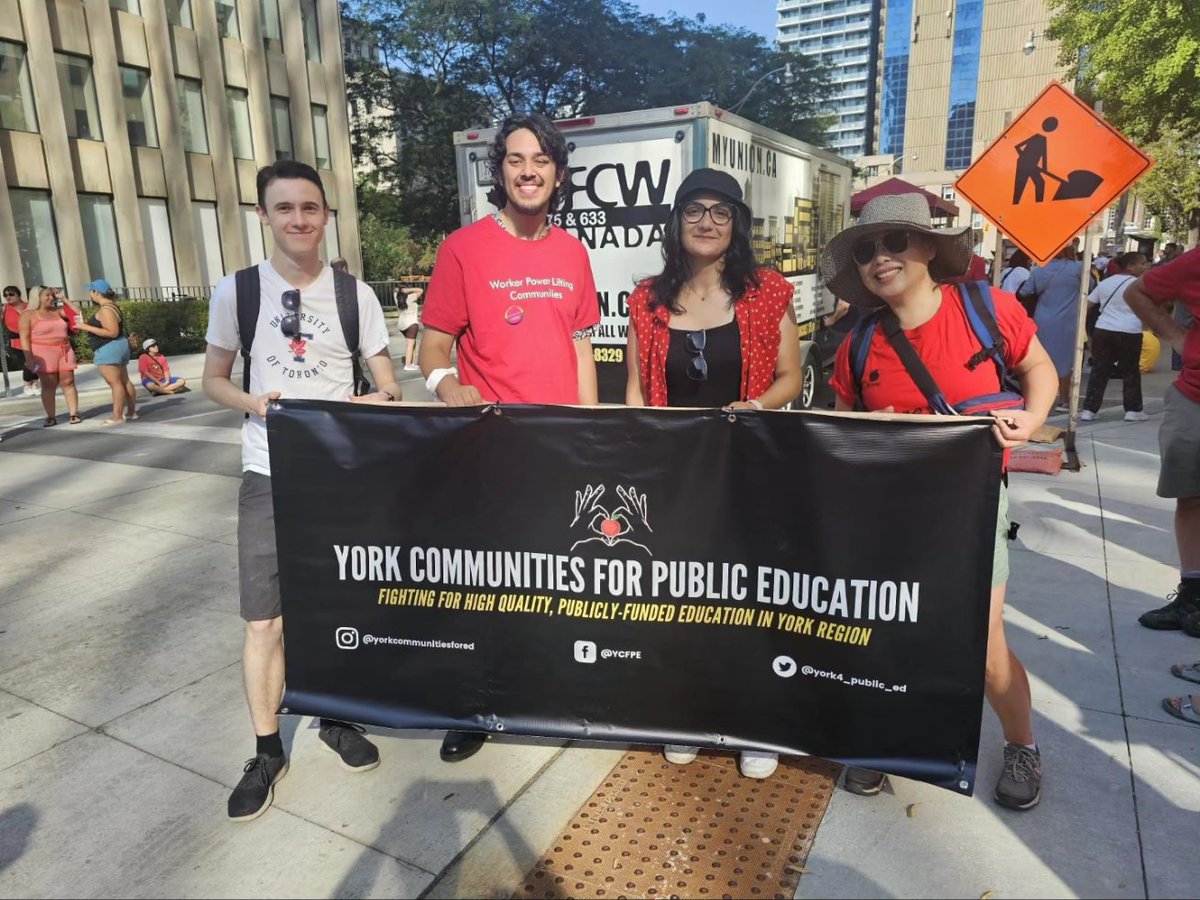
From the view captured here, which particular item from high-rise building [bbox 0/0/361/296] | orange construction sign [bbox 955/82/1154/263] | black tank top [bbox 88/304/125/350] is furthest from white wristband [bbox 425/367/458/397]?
high-rise building [bbox 0/0/361/296]

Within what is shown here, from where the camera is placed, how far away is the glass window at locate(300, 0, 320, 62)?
97.2ft

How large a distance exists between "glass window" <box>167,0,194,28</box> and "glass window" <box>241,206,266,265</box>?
5.50 metres

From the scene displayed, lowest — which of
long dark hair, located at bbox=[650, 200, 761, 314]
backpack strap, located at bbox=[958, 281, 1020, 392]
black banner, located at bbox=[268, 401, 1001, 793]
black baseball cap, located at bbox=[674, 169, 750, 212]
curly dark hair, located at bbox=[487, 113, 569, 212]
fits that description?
black banner, located at bbox=[268, 401, 1001, 793]

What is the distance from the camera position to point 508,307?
3.03m

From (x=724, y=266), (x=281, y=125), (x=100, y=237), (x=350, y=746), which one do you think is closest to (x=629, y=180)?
(x=724, y=266)

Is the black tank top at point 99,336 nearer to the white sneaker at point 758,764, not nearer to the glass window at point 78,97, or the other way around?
the white sneaker at point 758,764

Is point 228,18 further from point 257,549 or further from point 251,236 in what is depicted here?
point 257,549

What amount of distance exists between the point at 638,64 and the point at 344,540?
40.3 m

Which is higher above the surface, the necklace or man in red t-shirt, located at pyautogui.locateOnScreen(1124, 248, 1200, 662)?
the necklace

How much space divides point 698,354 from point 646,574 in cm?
92

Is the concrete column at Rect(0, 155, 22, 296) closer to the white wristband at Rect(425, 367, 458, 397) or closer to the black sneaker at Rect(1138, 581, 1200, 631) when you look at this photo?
the white wristband at Rect(425, 367, 458, 397)

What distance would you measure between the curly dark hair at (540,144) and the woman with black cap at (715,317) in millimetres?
464

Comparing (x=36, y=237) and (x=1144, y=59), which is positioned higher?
(x=1144, y=59)

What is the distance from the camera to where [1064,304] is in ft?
28.3
